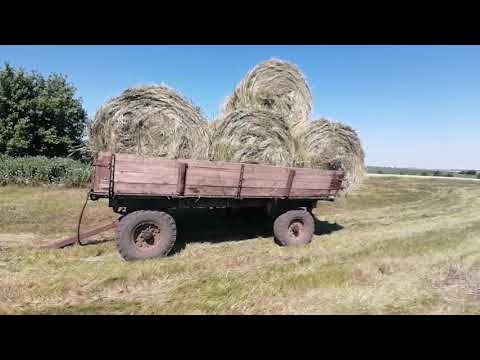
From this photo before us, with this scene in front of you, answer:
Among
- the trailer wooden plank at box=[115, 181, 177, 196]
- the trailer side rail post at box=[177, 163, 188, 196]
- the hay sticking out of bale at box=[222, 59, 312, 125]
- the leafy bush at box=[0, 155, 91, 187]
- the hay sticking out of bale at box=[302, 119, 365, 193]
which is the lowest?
the leafy bush at box=[0, 155, 91, 187]

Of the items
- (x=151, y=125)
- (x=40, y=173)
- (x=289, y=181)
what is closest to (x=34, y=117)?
(x=40, y=173)

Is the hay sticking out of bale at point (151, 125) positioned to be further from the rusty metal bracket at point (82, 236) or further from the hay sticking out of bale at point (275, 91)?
the hay sticking out of bale at point (275, 91)

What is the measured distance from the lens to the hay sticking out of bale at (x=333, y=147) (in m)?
7.06

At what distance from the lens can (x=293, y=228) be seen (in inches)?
277

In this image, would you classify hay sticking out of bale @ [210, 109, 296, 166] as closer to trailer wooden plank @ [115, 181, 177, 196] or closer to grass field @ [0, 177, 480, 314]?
trailer wooden plank @ [115, 181, 177, 196]

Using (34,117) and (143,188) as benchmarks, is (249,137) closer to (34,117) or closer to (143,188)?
(143,188)

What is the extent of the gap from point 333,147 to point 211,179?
294cm

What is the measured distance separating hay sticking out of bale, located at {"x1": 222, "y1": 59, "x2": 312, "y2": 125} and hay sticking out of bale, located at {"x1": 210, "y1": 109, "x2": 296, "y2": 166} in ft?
3.21

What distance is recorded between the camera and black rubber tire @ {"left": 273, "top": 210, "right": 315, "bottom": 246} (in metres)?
6.74

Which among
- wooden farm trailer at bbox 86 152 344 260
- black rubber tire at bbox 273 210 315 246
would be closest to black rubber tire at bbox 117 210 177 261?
wooden farm trailer at bbox 86 152 344 260

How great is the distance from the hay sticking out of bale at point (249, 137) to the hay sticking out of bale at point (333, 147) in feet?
2.25
